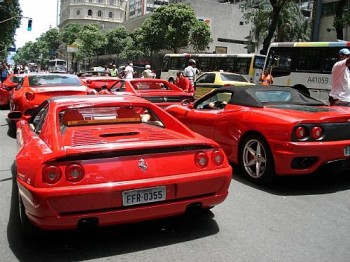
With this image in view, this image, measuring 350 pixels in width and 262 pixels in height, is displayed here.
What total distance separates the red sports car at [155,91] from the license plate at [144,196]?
23.3 ft

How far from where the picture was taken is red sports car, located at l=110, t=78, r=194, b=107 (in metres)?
11.1

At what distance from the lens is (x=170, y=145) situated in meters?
3.99

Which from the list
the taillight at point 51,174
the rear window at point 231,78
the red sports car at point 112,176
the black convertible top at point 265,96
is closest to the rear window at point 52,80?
the black convertible top at point 265,96

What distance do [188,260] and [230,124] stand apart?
314cm

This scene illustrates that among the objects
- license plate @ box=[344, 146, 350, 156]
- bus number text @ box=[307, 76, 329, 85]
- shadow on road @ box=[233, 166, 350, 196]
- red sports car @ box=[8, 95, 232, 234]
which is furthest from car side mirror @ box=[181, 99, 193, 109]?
bus number text @ box=[307, 76, 329, 85]

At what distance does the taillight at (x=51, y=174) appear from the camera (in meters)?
3.57

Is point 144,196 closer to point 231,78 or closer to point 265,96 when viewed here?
point 265,96

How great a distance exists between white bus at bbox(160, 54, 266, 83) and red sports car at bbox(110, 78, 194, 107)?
14.5m

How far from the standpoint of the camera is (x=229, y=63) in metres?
28.0

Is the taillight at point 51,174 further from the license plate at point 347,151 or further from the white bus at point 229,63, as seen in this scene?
the white bus at point 229,63

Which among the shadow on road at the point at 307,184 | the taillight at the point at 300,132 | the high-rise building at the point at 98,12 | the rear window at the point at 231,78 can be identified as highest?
the high-rise building at the point at 98,12

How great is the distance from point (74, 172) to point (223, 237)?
1.50 meters

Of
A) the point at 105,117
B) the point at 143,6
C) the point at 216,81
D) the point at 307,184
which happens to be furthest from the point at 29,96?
the point at 143,6

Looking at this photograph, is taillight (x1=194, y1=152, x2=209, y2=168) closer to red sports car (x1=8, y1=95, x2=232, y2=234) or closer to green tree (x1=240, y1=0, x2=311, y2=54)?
red sports car (x1=8, y1=95, x2=232, y2=234)
